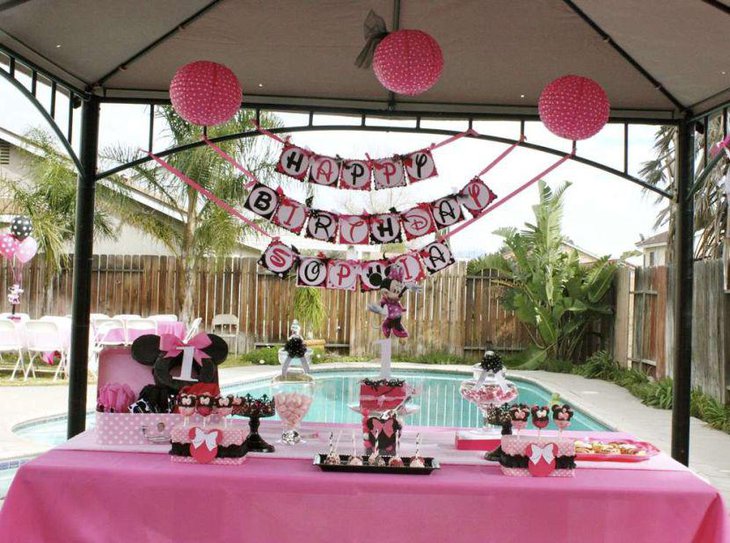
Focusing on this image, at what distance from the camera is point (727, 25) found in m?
3.77

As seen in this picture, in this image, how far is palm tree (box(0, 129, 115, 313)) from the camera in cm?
1236

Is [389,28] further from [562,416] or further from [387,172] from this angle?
[562,416]

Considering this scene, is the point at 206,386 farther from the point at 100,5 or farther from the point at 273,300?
the point at 273,300

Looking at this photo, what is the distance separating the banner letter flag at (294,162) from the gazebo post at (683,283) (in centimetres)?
232

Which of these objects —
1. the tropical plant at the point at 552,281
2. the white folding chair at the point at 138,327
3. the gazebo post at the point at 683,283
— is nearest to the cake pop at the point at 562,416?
→ the gazebo post at the point at 683,283

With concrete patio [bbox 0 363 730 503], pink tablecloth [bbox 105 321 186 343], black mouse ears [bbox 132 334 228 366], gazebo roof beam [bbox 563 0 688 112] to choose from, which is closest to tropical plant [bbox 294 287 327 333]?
concrete patio [bbox 0 363 730 503]

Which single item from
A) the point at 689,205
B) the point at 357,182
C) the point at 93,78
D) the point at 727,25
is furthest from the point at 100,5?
the point at 689,205

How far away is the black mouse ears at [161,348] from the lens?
3090 mm

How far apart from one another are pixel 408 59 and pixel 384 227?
2.85 ft

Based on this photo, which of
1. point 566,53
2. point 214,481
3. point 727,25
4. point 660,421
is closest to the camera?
point 214,481

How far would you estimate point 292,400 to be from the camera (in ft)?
9.83

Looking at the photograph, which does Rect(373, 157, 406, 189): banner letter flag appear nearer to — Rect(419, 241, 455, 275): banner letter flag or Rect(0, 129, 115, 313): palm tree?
Rect(419, 241, 455, 275): banner letter flag

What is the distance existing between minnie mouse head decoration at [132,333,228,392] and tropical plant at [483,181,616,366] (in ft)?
32.9

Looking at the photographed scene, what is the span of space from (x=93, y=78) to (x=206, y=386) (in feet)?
8.82
